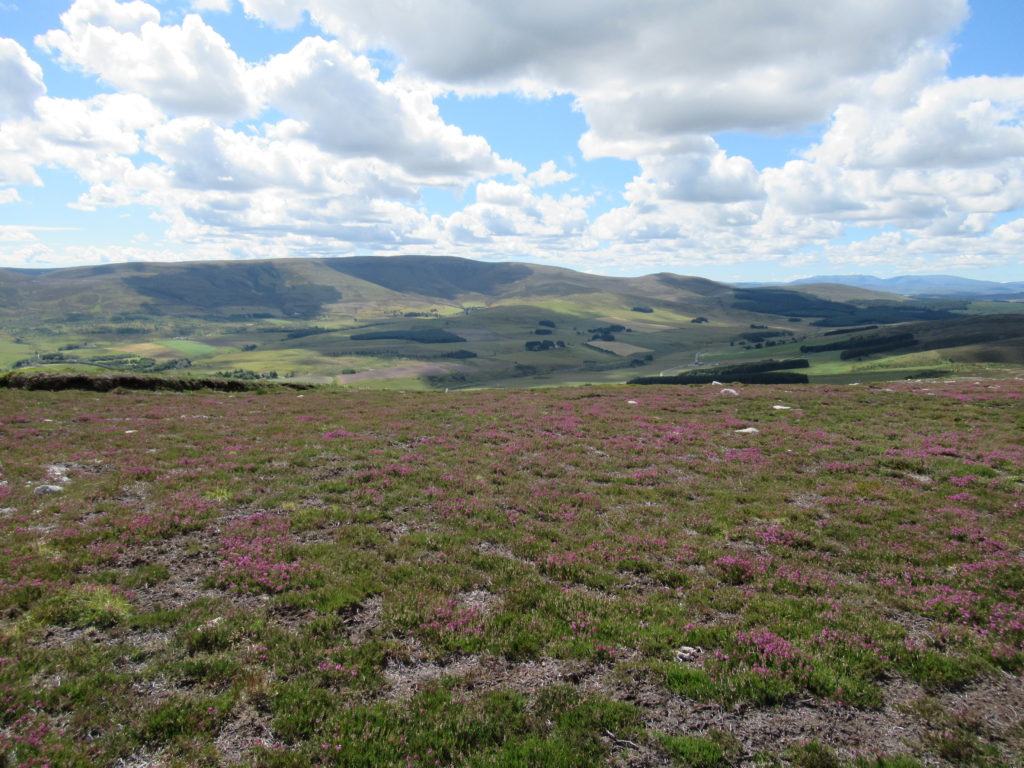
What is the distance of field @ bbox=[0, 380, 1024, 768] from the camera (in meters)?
8.54

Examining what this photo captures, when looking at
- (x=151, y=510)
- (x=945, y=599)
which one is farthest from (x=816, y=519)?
(x=151, y=510)

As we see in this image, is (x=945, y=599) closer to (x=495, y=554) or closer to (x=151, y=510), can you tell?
(x=495, y=554)

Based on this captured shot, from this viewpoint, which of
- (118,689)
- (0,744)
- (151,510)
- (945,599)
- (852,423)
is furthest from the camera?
(852,423)

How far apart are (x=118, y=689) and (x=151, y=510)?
34.1 feet

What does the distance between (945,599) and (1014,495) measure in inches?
453

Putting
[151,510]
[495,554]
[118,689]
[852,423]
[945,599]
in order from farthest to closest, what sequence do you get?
[852,423], [151,510], [495,554], [945,599], [118,689]

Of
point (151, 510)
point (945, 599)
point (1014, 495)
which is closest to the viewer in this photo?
point (945, 599)

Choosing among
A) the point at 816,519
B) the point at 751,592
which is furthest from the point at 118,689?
the point at 816,519

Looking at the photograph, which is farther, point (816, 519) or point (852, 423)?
point (852, 423)

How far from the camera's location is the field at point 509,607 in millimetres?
8539

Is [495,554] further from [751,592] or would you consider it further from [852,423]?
[852,423]

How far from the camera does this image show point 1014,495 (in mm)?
19672

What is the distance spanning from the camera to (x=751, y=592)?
1334 centimetres

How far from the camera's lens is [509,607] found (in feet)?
41.2
